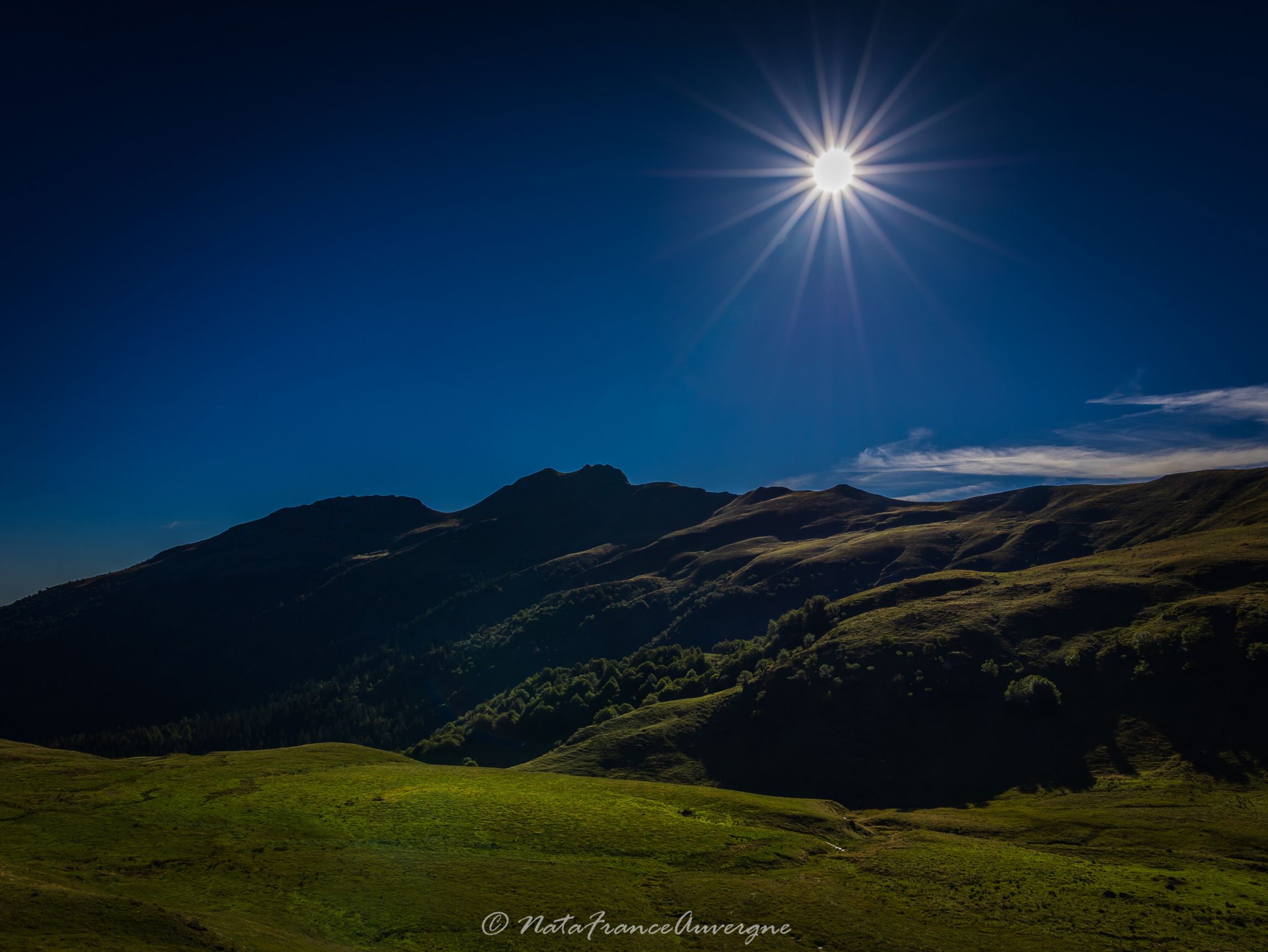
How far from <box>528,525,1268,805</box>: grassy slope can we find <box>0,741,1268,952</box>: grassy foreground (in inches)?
897

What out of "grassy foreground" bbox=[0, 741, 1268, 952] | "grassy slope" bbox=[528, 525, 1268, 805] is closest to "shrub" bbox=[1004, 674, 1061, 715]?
"grassy slope" bbox=[528, 525, 1268, 805]

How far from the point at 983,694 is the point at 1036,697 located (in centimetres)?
1070

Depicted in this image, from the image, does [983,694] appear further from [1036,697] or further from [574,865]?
[574,865]

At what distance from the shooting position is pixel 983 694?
405ft

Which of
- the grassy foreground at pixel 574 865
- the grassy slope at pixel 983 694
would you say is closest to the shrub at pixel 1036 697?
the grassy slope at pixel 983 694

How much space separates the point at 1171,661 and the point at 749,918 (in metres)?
114

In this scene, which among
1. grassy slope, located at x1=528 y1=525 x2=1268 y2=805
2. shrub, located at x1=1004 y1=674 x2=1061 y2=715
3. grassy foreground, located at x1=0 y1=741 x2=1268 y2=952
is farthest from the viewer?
shrub, located at x1=1004 y1=674 x2=1061 y2=715

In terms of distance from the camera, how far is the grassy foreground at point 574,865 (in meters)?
41.2

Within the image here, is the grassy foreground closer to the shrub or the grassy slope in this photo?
the grassy slope

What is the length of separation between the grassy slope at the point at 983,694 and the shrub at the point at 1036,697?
96.5 inches

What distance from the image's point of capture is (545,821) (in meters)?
65.6

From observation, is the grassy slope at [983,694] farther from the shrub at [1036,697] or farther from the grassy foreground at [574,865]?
the grassy foreground at [574,865]

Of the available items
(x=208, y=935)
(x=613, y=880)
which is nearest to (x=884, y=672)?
(x=613, y=880)

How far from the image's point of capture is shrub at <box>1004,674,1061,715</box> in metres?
114
